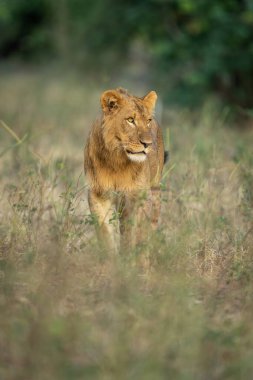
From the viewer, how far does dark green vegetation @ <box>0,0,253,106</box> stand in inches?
563

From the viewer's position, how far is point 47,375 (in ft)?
13.3

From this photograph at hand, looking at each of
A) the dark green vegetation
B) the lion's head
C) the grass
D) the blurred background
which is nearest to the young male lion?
the lion's head

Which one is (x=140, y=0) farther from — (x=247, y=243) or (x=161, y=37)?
(x=247, y=243)

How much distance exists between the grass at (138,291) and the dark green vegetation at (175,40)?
249 inches

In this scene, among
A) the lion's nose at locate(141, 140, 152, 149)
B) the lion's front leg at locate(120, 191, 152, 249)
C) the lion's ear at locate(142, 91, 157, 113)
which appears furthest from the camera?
the lion's ear at locate(142, 91, 157, 113)

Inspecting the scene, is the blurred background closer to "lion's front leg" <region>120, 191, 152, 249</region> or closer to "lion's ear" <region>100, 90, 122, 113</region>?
"lion's front leg" <region>120, 191, 152, 249</region>

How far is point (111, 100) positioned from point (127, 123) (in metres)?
0.24

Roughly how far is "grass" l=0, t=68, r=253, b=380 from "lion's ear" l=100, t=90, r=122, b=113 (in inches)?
23.3

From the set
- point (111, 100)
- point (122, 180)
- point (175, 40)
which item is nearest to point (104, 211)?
point (122, 180)

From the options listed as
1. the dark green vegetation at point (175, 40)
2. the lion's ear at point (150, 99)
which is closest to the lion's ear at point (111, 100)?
the lion's ear at point (150, 99)

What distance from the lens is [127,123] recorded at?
612 cm

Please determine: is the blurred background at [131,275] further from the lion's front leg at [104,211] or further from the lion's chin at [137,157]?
the lion's chin at [137,157]

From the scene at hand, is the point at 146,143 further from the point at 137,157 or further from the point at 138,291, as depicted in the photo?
the point at 138,291

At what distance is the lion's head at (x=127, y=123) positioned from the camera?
6.10 m
